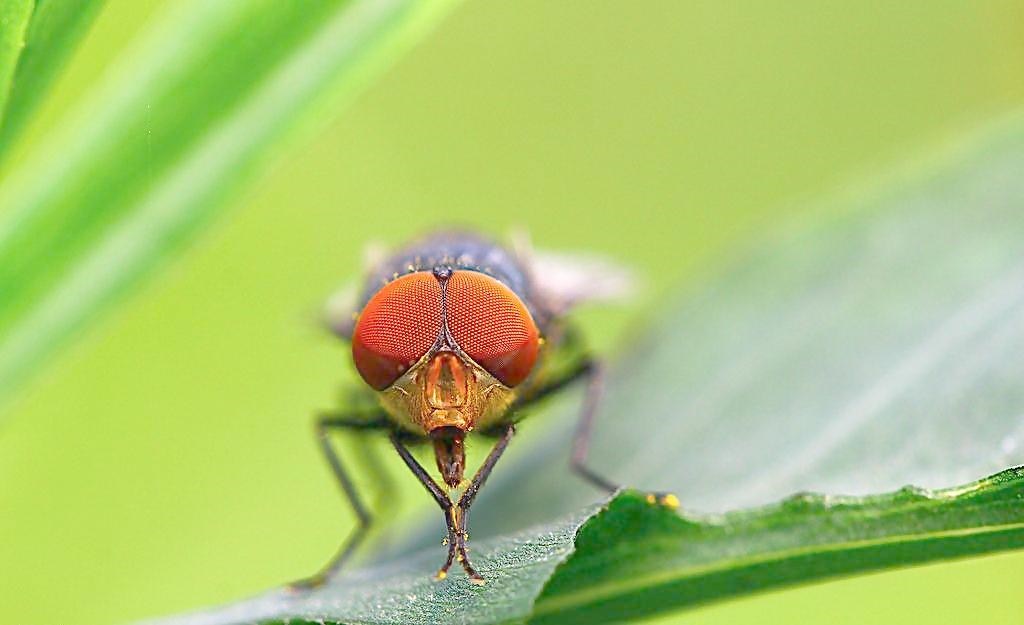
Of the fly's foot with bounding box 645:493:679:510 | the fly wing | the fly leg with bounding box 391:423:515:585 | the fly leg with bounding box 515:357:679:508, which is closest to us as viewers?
the fly's foot with bounding box 645:493:679:510

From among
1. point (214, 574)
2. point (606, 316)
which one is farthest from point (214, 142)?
point (606, 316)

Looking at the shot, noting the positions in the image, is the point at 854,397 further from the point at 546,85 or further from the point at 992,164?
the point at 546,85

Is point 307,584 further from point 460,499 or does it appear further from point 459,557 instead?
point 459,557

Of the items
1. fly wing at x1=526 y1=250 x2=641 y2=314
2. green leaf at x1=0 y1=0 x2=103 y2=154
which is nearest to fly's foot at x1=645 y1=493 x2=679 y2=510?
green leaf at x1=0 y1=0 x2=103 y2=154

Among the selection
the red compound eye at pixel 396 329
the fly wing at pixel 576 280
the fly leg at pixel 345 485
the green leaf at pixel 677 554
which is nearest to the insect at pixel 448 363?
the red compound eye at pixel 396 329

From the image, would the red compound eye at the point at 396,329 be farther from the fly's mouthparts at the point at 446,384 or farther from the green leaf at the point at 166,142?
the green leaf at the point at 166,142

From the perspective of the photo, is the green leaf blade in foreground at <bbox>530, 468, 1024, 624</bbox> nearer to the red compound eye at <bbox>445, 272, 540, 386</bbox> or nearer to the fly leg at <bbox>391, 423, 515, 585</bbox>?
the fly leg at <bbox>391, 423, 515, 585</bbox>

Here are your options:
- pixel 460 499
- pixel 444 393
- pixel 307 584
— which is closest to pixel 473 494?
pixel 460 499
